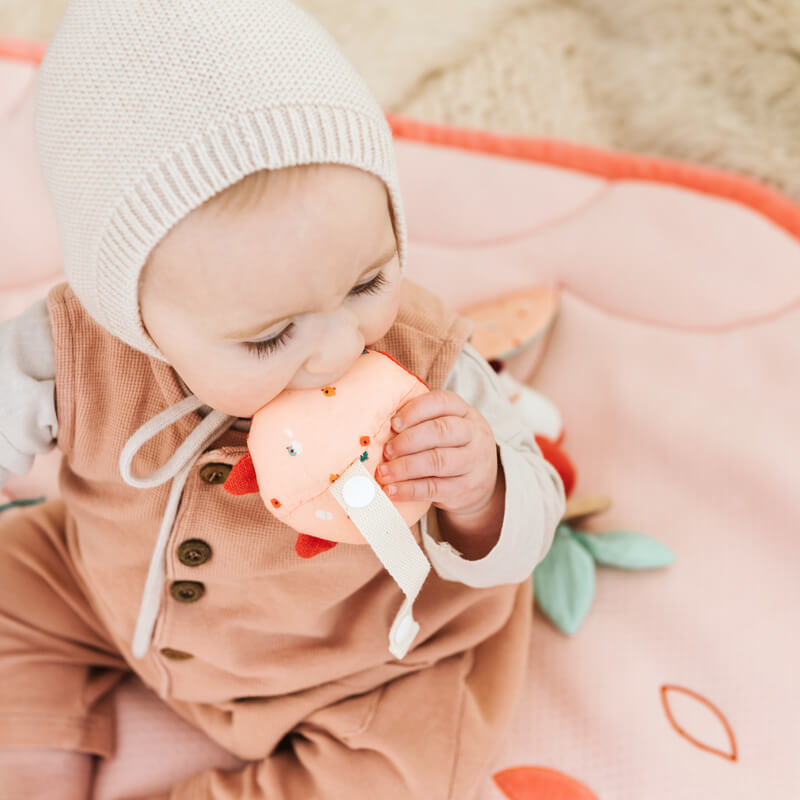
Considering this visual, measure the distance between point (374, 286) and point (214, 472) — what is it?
0.74 ft

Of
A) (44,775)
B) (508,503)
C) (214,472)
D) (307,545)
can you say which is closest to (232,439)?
(214,472)

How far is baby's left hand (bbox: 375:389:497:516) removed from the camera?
22.5 inches

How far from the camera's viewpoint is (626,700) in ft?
2.66

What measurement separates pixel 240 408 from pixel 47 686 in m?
0.42

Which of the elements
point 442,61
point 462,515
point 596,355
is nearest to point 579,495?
point 596,355

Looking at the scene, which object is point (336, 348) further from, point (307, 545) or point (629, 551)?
point (629, 551)

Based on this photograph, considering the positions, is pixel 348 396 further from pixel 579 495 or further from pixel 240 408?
pixel 579 495

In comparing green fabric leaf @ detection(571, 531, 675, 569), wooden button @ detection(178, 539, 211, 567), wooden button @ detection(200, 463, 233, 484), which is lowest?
green fabric leaf @ detection(571, 531, 675, 569)

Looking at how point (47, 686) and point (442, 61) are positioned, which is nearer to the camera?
point (47, 686)

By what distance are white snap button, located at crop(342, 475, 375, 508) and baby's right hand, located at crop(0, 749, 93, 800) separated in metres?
0.45

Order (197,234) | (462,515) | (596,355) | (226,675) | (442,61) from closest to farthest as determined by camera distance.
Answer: (197,234), (462,515), (226,675), (596,355), (442,61)

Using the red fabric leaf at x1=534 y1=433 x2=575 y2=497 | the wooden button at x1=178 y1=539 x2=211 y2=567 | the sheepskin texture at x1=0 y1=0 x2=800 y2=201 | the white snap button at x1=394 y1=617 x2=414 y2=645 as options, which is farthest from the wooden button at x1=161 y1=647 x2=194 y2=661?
the sheepskin texture at x1=0 y1=0 x2=800 y2=201

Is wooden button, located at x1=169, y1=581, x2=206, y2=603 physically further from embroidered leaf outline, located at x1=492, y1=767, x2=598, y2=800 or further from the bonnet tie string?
embroidered leaf outline, located at x1=492, y1=767, x2=598, y2=800

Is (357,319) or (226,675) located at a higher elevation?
(357,319)
